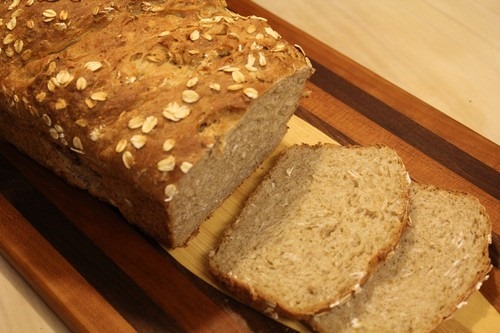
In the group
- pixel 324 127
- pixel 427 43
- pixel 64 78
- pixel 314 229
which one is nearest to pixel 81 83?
pixel 64 78

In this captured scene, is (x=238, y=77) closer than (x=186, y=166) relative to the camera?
No

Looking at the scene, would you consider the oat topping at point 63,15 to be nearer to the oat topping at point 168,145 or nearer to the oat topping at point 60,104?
the oat topping at point 60,104

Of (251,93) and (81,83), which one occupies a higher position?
(251,93)

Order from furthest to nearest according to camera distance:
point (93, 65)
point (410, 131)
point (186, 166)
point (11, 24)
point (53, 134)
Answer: point (410, 131), point (11, 24), point (53, 134), point (93, 65), point (186, 166)

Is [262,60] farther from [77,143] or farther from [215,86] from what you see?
[77,143]

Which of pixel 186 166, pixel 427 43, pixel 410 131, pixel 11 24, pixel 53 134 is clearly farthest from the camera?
pixel 427 43

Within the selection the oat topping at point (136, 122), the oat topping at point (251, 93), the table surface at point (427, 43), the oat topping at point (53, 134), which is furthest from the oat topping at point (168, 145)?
the table surface at point (427, 43)

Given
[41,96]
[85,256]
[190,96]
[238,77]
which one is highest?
[238,77]
